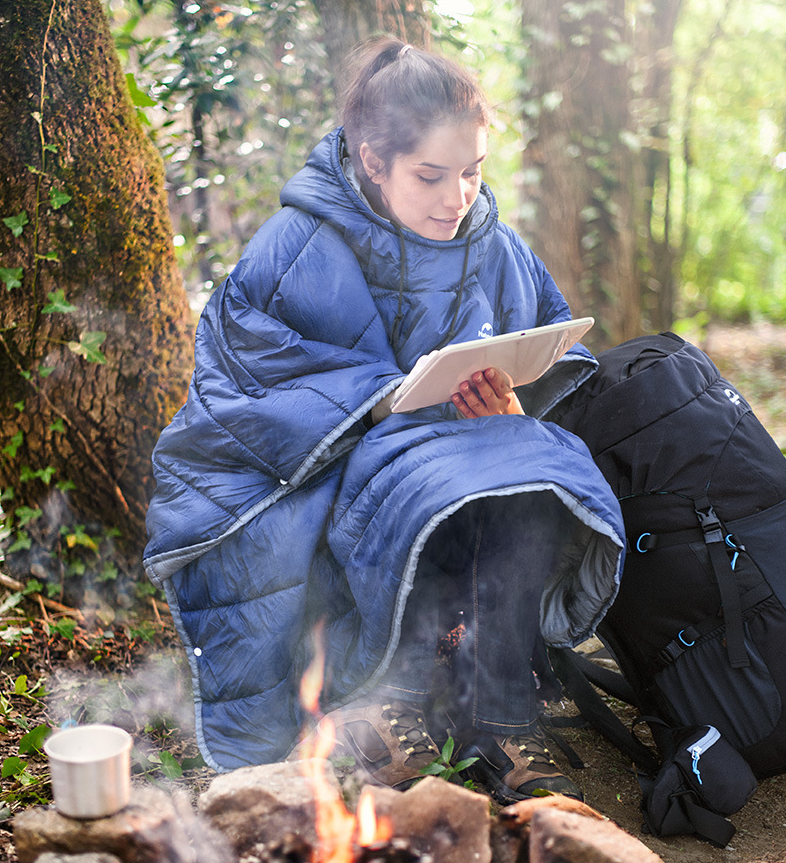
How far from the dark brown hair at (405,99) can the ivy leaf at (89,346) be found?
39.8 inches

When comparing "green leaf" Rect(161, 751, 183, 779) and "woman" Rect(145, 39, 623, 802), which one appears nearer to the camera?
"woman" Rect(145, 39, 623, 802)

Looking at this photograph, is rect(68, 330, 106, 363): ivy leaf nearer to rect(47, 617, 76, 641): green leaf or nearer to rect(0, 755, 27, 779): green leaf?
rect(47, 617, 76, 641): green leaf

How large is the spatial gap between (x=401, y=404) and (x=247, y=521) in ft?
1.54

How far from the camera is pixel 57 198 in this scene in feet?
7.54

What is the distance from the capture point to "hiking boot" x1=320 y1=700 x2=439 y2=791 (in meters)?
1.88

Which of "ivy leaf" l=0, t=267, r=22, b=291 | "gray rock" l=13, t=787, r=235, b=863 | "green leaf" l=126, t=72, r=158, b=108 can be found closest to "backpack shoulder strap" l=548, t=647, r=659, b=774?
"gray rock" l=13, t=787, r=235, b=863

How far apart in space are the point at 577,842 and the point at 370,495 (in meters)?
0.81

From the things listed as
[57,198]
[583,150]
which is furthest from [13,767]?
[583,150]

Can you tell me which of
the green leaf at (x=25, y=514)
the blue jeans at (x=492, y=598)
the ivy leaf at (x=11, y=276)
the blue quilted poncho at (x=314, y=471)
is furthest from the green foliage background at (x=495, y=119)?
the green leaf at (x=25, y=514)

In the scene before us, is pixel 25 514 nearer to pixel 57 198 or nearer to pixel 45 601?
pixel 45 601

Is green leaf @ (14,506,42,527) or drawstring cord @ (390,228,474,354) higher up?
drawstring cord @ (390,228,474,354)

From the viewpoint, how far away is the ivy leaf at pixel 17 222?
7.47 feet

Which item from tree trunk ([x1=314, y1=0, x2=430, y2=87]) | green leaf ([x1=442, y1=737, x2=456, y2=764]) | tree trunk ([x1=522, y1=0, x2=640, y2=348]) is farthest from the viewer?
tree trunk ([x1=522, y1=0, x2=640, y2=348])

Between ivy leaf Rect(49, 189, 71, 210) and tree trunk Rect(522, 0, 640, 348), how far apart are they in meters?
3.07
